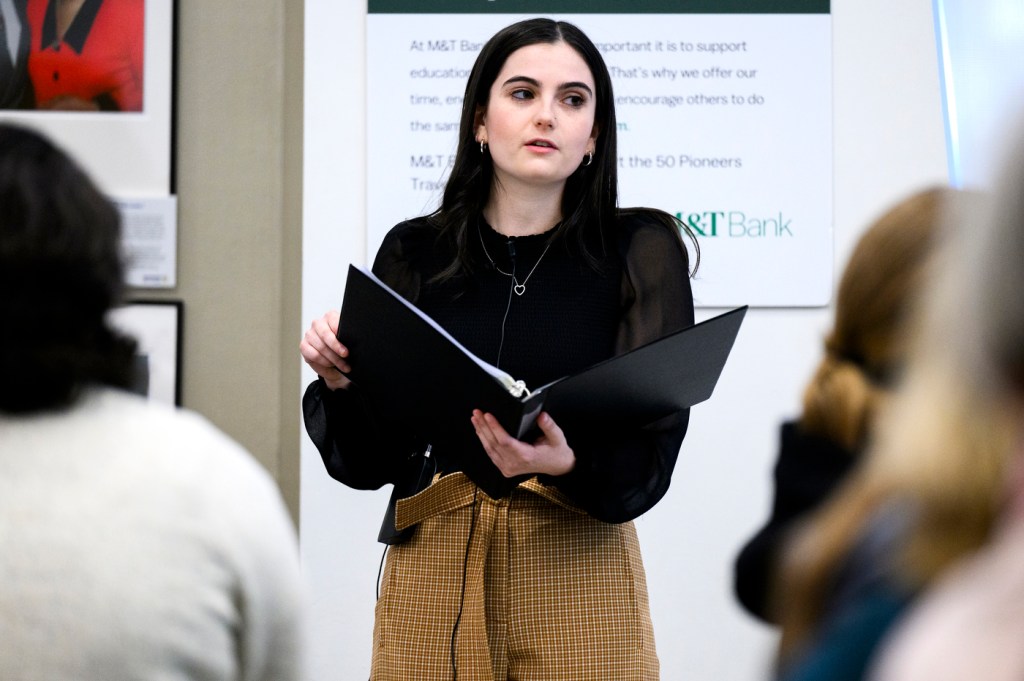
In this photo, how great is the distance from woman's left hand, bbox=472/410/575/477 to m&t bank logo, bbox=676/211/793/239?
1641 millimetres

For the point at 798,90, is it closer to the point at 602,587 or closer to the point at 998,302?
the point at 602,587

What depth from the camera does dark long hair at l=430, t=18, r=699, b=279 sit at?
210 cm

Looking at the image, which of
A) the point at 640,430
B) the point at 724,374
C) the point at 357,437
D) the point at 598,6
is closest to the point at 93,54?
the point at 598,6

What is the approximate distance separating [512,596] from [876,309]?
0.97 m

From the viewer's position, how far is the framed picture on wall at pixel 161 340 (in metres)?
3.31

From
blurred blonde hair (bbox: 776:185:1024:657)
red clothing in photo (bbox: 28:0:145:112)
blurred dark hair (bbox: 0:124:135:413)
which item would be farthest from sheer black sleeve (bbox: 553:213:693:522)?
red clothing in photo (bbox: 28:0:145:112)

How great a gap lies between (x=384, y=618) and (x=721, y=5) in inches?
84.7

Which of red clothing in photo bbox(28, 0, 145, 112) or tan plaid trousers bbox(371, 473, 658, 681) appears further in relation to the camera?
red clothing in photo bbox(28, 0, 145, 112)

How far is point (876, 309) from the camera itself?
1.02 m

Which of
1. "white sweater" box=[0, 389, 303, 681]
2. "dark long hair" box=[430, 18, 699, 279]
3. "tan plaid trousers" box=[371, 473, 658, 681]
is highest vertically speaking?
"dark long hair" box=[430, 18, 699, 279]

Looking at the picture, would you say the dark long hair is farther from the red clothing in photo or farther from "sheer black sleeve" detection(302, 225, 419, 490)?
the red clothing in photo

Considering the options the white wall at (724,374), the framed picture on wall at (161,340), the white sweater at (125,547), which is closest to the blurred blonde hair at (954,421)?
the white sweater at (125,547)

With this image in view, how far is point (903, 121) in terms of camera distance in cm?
330

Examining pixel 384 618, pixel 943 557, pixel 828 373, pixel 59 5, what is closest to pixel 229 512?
pixel 828 373
